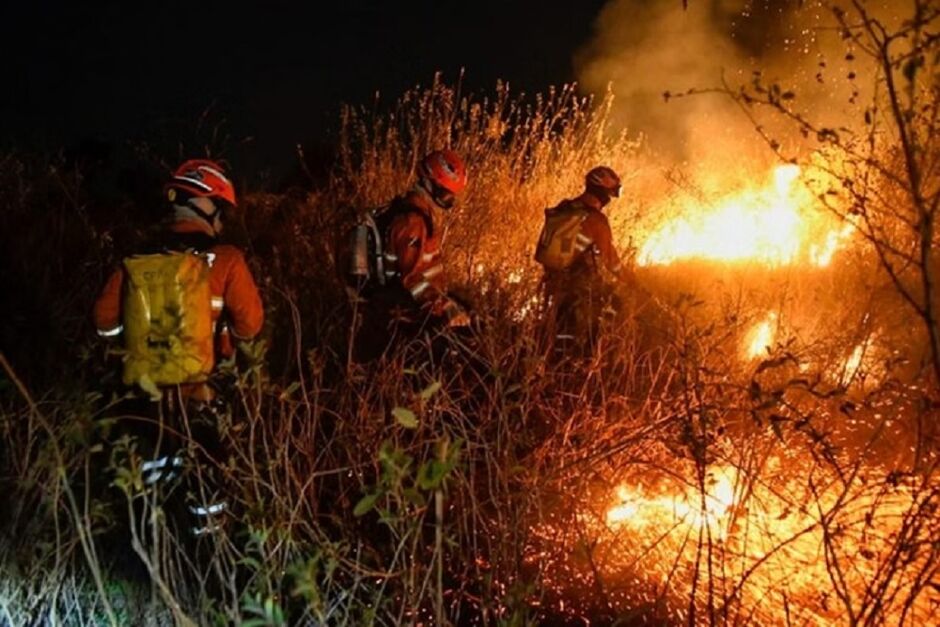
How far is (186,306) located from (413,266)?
1500 mm

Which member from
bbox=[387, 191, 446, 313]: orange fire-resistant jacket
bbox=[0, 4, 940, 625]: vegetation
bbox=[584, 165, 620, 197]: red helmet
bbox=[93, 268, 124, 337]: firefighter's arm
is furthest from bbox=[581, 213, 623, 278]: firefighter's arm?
bbox=[93, 268, 124, 337]: firefighter's arm

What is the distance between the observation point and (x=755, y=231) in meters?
8.23

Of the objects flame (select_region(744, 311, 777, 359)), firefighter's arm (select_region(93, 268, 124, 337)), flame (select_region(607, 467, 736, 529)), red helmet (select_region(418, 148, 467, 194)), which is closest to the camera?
firefighter's arm (select_region(93, 268, 124, 337))

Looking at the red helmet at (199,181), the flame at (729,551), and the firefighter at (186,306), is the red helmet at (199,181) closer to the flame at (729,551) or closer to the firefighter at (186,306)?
the firefighter at (186,306)

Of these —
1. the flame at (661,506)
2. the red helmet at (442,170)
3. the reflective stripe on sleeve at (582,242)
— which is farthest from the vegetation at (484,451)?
the red helmet at (442,170)

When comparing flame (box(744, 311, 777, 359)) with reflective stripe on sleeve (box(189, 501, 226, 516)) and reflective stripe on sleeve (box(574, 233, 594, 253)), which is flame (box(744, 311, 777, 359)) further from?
reflective stripe on sleeve (box(189, 501, 226, 516))

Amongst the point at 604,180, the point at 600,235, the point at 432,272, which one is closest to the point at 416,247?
the point at 432,272

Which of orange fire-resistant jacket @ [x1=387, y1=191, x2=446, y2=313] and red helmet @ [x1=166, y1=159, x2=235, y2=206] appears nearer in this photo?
red helmet @ [x1=166, y1=159, x2=235, y2=206]

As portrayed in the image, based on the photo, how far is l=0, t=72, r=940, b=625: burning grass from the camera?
9.25 ft

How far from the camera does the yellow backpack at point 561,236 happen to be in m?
5.94

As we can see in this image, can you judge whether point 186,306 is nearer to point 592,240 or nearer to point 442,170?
point 442,170

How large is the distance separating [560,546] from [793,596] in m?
1.01

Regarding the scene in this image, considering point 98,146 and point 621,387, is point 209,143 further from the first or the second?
point 621,387

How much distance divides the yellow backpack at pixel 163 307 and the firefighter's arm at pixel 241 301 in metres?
0.14
